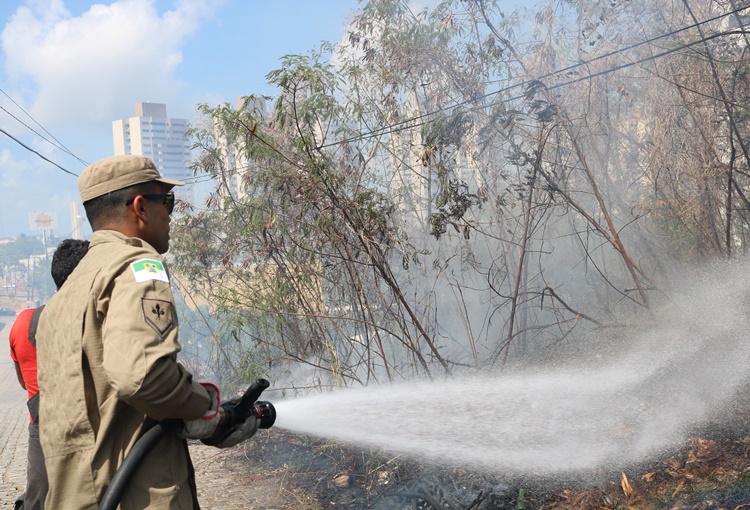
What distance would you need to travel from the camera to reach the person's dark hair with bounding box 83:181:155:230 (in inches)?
89.4

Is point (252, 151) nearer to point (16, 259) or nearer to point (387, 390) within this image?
point (387, 390)

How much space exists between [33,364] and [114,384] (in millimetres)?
1723

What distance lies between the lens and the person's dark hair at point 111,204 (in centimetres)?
227

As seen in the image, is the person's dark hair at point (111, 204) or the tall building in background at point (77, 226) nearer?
the person's dark hair at point (111, 204)

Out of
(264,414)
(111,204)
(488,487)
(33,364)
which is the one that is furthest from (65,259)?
(488,487)

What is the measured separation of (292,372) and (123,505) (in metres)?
5.96

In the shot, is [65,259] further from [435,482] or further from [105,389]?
[435,482]

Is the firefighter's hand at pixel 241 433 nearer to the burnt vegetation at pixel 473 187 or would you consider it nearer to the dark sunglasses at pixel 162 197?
the dark sunglasses at pixel 162 197

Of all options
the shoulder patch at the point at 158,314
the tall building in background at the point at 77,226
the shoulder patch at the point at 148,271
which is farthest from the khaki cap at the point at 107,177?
the tall building in background at the point at 77,226

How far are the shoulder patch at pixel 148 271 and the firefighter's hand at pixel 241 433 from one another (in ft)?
2.11

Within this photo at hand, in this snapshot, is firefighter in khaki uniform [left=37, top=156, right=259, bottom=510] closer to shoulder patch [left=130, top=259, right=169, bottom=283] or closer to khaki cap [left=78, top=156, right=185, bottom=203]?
shoulder patch [left=130, top=259, right=169, bottom=283]

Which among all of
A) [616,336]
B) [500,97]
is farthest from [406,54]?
[616,336]

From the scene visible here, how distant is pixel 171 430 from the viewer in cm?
210

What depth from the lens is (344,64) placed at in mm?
9703
